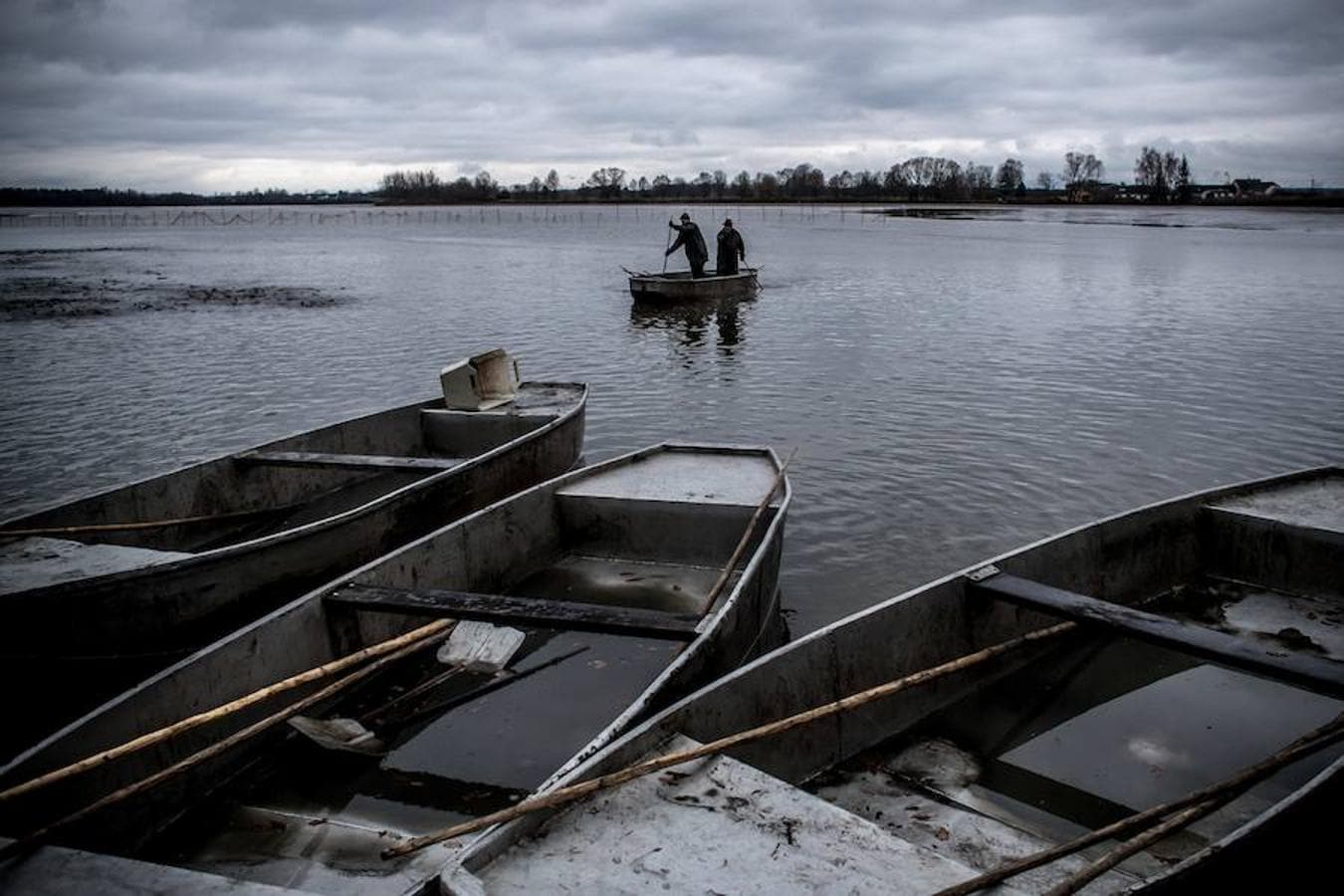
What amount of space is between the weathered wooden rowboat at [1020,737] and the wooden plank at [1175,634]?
15 millimetres

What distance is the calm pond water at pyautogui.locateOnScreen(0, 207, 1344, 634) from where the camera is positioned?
471 inches

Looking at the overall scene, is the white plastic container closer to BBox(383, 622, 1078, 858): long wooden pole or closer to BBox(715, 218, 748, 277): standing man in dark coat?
BBox(383, 622, 1078, 858): long wooden pole

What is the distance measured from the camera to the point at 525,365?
20.2 meters

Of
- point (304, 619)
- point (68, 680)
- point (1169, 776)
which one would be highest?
point (304, 619)

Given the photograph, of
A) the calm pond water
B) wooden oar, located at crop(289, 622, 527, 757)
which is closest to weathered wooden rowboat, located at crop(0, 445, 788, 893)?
wooden oar, located at crop(289, 622, 527, 757)

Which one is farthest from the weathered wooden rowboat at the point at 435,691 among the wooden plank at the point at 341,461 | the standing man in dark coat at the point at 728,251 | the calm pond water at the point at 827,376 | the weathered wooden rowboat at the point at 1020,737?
the standing man in dark coat at the point at 728,251

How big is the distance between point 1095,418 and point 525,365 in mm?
11597

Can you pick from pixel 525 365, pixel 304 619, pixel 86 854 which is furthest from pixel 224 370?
pixel 86 854

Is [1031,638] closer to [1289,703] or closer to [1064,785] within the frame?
[1064,785]

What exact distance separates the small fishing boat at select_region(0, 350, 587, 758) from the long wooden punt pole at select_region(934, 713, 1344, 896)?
5770 millimetres

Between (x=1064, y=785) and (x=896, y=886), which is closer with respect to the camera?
(x=896, y=886)

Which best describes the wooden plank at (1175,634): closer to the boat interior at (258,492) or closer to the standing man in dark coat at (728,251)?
the boat interior at (258,492)

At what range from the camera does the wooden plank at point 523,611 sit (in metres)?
6.09

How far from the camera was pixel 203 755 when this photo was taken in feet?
15.8
